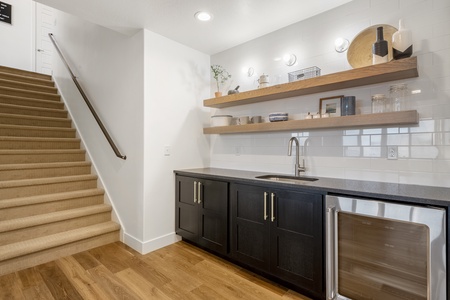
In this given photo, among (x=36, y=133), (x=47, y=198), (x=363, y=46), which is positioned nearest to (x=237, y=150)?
(x=363, y=46)

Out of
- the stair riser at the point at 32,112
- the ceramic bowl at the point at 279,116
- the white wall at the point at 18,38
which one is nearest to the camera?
the ceramic bowl at the point at 279,116

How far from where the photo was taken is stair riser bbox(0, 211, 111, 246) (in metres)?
2.36

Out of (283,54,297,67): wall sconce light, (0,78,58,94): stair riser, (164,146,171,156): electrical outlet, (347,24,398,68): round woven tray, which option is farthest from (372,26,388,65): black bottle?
(0,78,58,94): stair riser

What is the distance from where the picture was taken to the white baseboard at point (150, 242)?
262cm

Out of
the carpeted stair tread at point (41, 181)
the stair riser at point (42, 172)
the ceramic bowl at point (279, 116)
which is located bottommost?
the carpeted stair tread at point (41, 181)

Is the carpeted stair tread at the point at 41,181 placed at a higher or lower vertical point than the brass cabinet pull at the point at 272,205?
higher

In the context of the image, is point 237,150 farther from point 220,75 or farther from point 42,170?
point 42,170

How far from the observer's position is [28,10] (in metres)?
5.34

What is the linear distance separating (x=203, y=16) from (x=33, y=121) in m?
3.40

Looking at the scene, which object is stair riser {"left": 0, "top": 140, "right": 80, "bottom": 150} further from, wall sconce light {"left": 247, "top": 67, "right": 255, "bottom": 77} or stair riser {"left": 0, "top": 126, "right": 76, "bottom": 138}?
wall sconce light {"left": 247, "top": 67, "right": 255, "bottom": 77}

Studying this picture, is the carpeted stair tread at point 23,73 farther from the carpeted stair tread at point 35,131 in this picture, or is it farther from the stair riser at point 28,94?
the carpeted stair tread at point 35,131

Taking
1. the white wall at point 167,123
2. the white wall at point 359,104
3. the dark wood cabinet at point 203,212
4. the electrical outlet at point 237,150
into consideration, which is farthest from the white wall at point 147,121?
the white wall at point 359,104

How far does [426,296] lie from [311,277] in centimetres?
68

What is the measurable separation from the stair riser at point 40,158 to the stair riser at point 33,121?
0.84m
